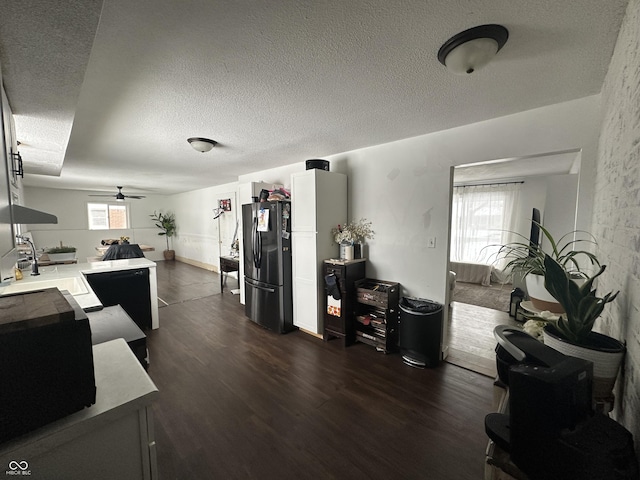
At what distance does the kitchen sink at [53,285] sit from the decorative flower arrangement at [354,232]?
2.52 meters

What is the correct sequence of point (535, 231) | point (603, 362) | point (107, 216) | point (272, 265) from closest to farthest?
point (603, 362), point (272, 265), point (535, 231), point (107, 216)

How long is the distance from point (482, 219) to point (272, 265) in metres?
5.11

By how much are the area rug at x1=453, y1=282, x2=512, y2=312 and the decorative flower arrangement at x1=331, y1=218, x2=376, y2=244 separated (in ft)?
8.72

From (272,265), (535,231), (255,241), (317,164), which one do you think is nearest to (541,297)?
(535,231)

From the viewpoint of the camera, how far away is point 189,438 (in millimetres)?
1768

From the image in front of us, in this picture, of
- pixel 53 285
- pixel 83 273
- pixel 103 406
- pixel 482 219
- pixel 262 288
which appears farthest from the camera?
pixel 482 219

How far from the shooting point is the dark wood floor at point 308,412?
1.58 meters

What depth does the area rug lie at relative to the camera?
4473mm

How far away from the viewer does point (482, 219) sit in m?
5.97

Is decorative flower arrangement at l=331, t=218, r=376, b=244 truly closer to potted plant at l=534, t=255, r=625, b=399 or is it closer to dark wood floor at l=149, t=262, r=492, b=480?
dark wood floor at l=149, t=262, r=492, b=480

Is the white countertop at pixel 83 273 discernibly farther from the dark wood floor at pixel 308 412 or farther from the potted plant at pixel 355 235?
the potted plant at pixel 355 235

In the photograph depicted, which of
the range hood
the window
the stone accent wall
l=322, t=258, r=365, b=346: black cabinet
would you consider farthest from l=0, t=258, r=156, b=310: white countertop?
the window

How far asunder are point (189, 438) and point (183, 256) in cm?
800

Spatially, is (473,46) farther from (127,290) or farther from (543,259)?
(127,290)
